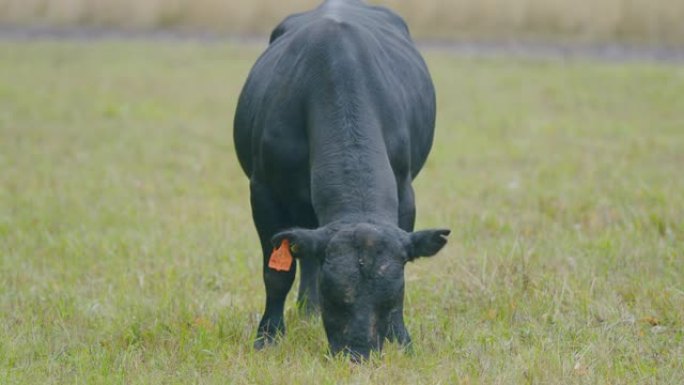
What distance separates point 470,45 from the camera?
2750 cm

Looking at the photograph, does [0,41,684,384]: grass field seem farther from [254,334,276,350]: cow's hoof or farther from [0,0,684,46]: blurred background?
[0,0,684,46]: blurred background

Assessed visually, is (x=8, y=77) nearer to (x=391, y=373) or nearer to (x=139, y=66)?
(x=139, y=66)

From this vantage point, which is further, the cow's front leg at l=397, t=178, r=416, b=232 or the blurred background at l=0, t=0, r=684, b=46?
the blurred background at l=0, t=0, r=684, b=46

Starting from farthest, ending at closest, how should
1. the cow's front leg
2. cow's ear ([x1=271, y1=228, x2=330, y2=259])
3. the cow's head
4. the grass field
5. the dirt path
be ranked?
the dirt path
the cow's front leg
the grass field
cow's ear ([x1=271, y1=228, x2=330, y2=259])
the cow's head

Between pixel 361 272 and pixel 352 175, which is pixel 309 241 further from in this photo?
pixel 352 175

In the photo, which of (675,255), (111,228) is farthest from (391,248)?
(111,228)

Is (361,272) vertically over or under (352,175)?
under

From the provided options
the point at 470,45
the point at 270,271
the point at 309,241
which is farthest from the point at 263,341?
the point at 470,45

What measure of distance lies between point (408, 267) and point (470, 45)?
19.6m

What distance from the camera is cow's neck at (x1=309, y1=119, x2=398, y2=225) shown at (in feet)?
19.7

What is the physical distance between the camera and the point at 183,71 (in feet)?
72.5

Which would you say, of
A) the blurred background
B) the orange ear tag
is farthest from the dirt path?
the orange ear tag

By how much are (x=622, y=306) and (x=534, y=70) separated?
15598 mm

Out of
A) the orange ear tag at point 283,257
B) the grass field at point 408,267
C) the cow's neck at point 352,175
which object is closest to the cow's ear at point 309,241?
the cow's neck at point 352,175
